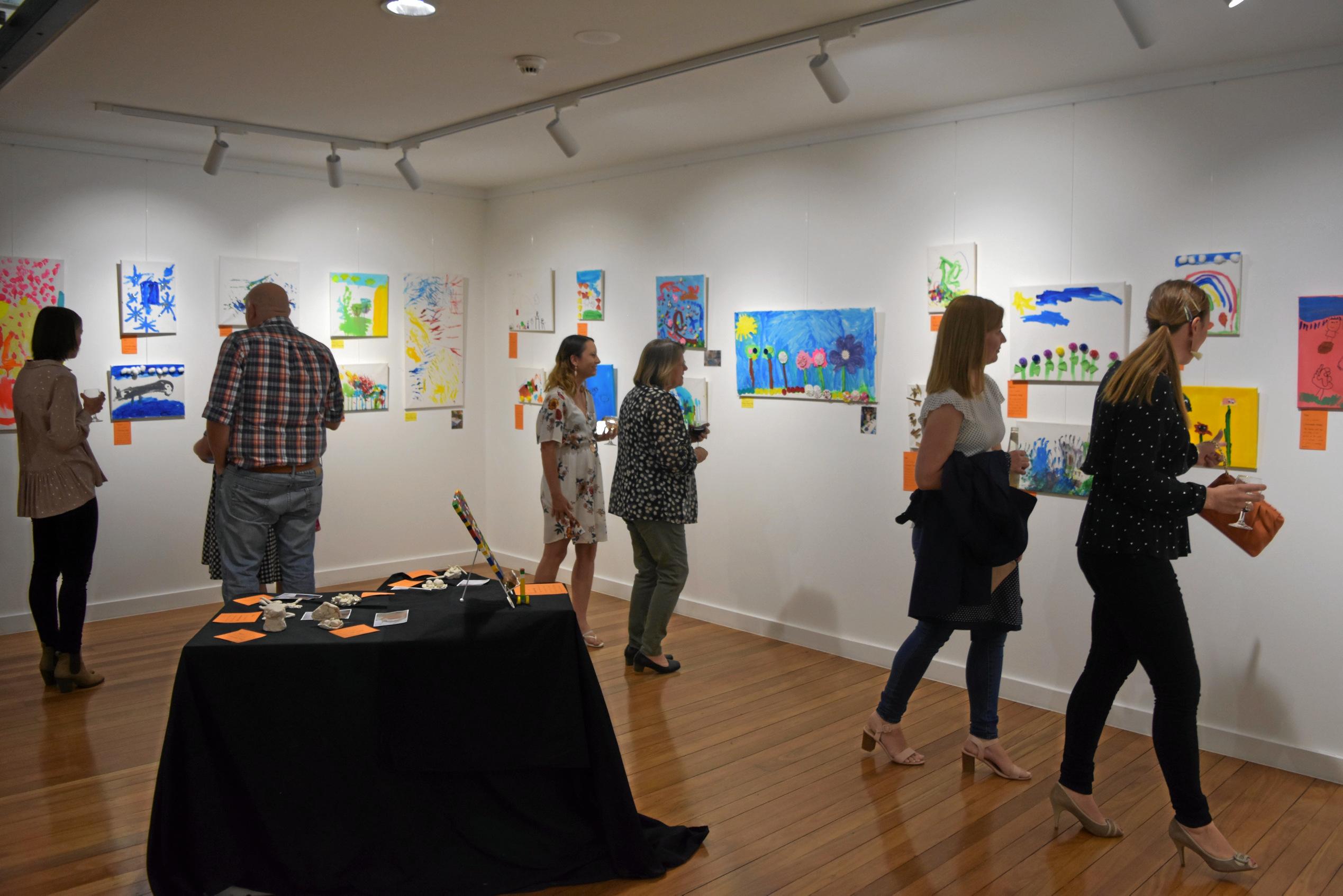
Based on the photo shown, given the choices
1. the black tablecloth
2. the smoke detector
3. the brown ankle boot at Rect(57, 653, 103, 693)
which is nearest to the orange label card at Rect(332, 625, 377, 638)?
the black tablecloth

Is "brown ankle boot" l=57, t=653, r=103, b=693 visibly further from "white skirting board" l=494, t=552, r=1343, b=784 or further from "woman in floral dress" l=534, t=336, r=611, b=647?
"white skirting board" l=494, t=552, r=1343, b=784

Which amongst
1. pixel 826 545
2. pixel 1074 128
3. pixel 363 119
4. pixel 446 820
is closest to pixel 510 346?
pixel 363 119

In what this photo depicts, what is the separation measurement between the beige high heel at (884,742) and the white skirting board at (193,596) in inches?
146

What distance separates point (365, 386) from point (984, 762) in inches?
200

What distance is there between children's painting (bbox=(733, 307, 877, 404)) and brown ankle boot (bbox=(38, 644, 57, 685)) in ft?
12.7

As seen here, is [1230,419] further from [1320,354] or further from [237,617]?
[237,617]

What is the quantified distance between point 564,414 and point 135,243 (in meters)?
3.28

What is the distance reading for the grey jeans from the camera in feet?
16.3

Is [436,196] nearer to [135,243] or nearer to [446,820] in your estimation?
[135,243]

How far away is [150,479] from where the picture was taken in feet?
21.0

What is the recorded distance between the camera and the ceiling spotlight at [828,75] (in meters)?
3.82

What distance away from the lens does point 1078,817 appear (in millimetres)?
3359

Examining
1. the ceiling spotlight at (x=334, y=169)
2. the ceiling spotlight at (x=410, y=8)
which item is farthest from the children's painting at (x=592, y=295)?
the ceiling spotlight at (x=410, y=8)

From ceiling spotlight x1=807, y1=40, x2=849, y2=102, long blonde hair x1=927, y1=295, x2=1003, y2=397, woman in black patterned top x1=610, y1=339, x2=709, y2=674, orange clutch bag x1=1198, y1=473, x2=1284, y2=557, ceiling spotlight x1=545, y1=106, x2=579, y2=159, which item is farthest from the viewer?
ceiling spotlight x1=545, y1=106, x2=579, y2=159
